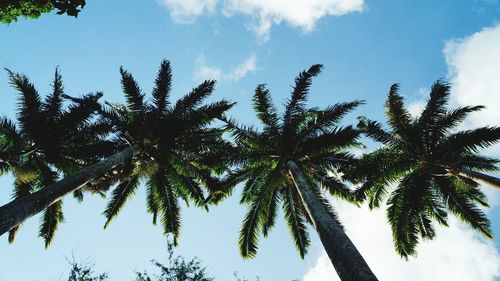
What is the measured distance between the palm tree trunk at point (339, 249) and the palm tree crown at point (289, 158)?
453 cm

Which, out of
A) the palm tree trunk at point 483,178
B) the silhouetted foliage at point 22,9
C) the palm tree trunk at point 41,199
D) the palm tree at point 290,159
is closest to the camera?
the palm tree trunk at point 41,199

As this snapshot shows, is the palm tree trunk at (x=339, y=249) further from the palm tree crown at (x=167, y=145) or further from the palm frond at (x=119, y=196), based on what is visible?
the palm frond at (x=119, y=196)

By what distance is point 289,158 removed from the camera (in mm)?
15047

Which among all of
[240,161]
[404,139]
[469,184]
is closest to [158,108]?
[240,161]

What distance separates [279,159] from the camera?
15180 mm

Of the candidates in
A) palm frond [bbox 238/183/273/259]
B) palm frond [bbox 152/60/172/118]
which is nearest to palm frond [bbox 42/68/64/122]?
palm frond [bbox 152/60/172/118]

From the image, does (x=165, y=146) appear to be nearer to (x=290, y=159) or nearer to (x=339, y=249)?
(x=290, y=159)

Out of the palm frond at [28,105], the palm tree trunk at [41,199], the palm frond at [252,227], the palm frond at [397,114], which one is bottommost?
the palm tree trunk at [41,199]

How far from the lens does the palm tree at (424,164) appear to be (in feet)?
46.5

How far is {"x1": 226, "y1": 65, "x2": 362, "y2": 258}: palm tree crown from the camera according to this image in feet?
49.2

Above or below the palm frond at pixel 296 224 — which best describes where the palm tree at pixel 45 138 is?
above

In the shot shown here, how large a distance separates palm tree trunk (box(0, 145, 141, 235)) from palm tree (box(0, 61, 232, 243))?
189cm

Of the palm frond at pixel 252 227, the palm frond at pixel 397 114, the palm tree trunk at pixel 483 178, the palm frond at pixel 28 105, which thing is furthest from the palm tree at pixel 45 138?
the palm tree trunk at pixel 483 178

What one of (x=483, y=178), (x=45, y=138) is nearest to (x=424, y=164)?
(x=483, y=178)
